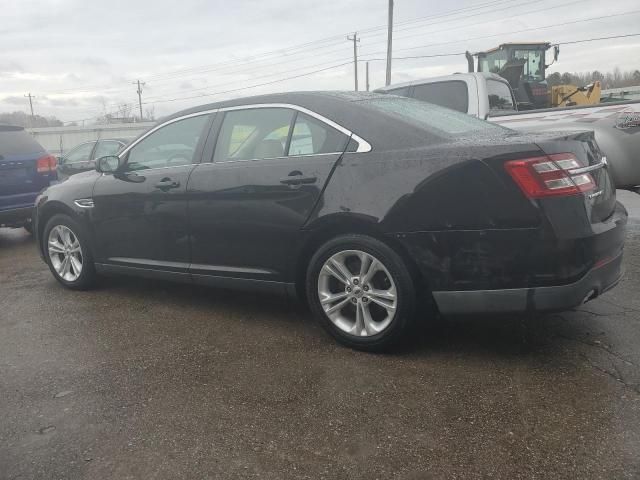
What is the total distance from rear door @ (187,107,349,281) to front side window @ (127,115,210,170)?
0.22 metres

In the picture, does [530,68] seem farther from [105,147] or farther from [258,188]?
[258,188]

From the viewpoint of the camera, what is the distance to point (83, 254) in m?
5.14

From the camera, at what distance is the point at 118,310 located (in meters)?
4.73

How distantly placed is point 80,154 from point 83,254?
31.6ft

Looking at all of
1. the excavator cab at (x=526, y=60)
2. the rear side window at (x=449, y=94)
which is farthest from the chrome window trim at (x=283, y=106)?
the excavator cab at (x=526, y=60)

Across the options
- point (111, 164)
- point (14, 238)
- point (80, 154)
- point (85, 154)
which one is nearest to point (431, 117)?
point (111, 164)

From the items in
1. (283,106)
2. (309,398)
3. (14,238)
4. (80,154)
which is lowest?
(14,238)

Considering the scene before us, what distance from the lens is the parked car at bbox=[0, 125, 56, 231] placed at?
750cm

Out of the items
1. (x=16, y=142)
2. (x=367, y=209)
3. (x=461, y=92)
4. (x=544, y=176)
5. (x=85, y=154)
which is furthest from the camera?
(x=85, y=154)

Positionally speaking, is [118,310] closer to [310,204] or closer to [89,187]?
[89,187]

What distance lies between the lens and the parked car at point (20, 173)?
7.50m

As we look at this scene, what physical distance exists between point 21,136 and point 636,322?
7658 mm

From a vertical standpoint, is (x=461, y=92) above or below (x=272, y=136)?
above

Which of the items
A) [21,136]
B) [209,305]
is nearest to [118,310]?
[209,305]
